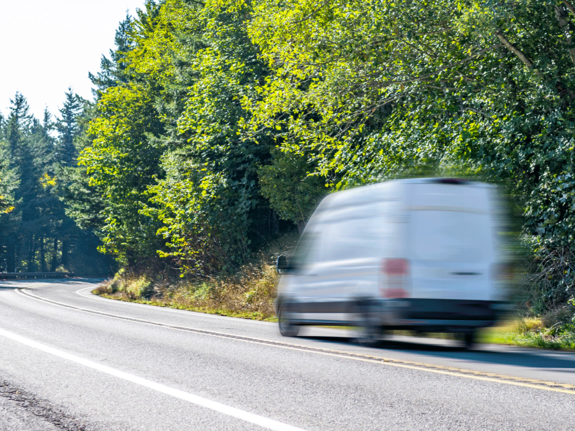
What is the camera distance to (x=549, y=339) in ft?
34.9

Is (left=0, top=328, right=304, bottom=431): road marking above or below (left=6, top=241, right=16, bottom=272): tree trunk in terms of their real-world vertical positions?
below

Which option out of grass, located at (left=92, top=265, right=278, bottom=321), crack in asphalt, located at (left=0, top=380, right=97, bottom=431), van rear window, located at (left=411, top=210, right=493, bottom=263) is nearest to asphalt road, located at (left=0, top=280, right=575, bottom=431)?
crack in asphalt, located at (left=0, top=380, right=97, bottom=431)

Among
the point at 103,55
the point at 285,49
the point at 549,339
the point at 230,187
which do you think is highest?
the point at 103,55

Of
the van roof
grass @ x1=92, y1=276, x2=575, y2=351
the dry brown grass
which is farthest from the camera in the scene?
the dry brown grass

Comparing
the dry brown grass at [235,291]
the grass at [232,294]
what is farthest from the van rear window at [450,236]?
the dry brown grass at [235,291]

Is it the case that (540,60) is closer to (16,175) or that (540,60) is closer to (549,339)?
(549,339)

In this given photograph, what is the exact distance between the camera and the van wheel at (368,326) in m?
8.86

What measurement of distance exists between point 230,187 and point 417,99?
10050 millimetres

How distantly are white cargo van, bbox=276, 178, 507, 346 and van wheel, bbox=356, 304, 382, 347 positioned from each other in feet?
0.05

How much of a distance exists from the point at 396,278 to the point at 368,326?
954mm

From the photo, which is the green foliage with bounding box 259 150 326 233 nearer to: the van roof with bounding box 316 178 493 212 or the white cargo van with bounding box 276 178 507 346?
the van roof with bounding box 316 178 493 212

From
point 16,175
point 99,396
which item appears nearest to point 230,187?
point 99,396

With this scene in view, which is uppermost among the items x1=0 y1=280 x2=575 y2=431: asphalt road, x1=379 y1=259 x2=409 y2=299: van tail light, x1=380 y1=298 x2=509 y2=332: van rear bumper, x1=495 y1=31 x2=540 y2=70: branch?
x1=495 y1=31 x2=540 y2=70: branch

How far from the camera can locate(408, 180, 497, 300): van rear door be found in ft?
27.9
